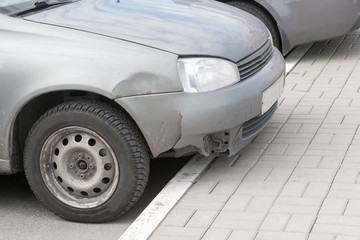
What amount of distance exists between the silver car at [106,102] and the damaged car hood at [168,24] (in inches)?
0.5

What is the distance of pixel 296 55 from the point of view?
30.7ft

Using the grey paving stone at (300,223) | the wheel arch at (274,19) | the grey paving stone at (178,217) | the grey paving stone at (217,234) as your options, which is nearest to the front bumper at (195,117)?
the grey paving stone at (178,217)

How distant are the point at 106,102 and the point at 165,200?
703mm

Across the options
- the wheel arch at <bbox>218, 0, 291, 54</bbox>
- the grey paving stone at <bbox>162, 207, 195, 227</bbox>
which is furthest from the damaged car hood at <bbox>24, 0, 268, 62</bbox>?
the wheel arch at <bbox>218, 0, 291, 54</bbox>

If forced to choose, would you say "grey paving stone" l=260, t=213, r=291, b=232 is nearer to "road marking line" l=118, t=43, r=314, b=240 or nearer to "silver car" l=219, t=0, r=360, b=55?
"road marking line" l=118, t=43, r=314, b=240

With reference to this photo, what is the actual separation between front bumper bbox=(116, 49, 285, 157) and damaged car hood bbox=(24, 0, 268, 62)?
0.29 metres

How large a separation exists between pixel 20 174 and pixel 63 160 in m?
1.11

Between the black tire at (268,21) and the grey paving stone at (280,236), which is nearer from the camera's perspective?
the grey paving stone at (280,236)

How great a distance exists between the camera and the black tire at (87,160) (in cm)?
518

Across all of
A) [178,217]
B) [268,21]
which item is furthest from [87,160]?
[268,21]

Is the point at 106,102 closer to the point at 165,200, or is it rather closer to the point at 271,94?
the point at 165,200

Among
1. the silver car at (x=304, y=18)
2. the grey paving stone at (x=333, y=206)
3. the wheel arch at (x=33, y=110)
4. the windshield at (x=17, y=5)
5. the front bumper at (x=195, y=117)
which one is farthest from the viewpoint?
the silver car at (x=304, y=18)

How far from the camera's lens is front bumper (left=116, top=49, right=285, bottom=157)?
5.16 meters

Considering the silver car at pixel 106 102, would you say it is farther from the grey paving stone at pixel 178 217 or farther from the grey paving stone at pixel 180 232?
the grey paving stone at pixel 180 232
